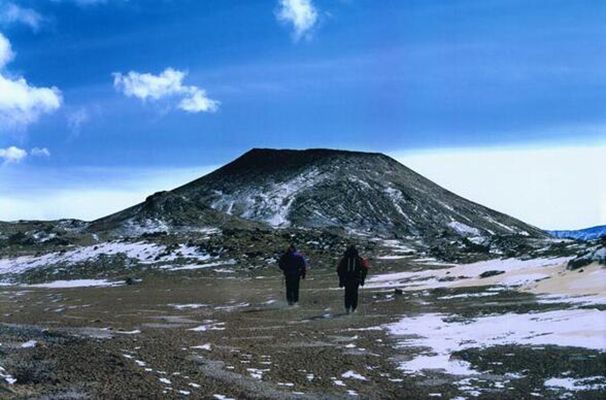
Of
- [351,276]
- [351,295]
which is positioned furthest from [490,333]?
[351,276]

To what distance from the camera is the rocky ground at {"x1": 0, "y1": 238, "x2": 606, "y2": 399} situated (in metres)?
9.81

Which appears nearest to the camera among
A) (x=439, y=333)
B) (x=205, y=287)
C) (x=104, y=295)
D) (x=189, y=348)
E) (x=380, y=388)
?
(x=380, y=388)

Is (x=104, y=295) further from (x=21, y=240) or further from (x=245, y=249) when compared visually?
(x=21, y=240)

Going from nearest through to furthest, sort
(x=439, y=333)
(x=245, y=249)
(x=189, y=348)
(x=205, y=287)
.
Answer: (x=189, y=348) < (x=439, y=333) < (x=205, y=287) < (x=245, y=249)

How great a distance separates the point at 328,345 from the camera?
14492 mm

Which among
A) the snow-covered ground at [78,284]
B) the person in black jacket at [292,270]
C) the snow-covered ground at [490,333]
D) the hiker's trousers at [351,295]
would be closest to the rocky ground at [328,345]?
the snow-covered ground at [490,333]

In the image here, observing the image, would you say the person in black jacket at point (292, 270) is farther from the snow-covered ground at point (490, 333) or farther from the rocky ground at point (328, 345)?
the snow-covered ground at point (490, 333)

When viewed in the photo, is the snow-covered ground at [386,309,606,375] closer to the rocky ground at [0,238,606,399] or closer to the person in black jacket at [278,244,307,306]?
the rocky ground at [0,238,606,399]

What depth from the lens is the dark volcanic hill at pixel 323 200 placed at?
110312mm

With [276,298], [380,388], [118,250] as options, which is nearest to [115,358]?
[380,388]

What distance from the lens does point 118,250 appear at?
59.6 m

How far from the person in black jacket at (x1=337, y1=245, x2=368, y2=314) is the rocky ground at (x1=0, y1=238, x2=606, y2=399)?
1.50ft

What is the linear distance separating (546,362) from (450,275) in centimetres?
2393

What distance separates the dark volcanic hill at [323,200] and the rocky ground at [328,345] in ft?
243
